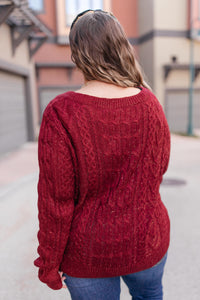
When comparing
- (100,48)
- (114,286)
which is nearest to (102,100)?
(100,48)

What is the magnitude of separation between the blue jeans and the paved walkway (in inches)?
52.4

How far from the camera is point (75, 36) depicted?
1.13 metres

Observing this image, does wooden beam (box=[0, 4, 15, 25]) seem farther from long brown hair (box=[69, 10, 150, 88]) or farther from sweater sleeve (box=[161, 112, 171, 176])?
sweater sleeve (box=[161, 112, 171, 176])

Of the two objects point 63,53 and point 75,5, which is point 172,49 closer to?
point 75,5

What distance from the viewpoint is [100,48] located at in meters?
1.10

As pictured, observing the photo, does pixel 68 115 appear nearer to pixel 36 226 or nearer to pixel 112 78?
pixel 112 78

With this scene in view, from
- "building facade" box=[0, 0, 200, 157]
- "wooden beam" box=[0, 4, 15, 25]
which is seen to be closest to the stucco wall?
"wooden beam" box=[0, 4, 15, 25]

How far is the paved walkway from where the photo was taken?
2.60 metres

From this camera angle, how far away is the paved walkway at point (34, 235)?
2.60 meters

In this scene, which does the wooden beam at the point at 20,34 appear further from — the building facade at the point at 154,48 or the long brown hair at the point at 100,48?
the long brown hair at the point at 100,48

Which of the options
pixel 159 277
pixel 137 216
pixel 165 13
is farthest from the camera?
pixel 165 13

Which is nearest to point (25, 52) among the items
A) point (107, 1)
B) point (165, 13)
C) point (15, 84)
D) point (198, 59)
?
point (15, 84)

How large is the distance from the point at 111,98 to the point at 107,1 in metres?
17.3

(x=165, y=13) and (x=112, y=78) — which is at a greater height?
(x=165, y=13)
